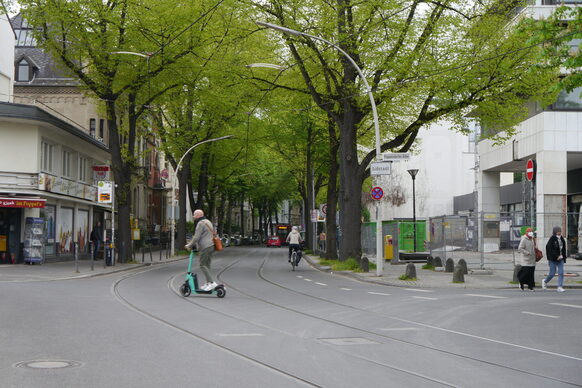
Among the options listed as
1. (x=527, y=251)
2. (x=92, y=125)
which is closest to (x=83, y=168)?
(x=92, y=125)

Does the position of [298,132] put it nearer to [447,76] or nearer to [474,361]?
[447,76]

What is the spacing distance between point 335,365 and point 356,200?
2048 centimetres

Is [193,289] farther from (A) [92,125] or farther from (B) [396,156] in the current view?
(A) [92,125]

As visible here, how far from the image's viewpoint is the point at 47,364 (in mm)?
7898

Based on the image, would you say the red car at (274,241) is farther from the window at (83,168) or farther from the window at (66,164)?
the window at (66,164)

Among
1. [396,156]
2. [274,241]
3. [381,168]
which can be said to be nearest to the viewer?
[396,156]

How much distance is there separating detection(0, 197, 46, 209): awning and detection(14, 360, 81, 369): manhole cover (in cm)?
2305

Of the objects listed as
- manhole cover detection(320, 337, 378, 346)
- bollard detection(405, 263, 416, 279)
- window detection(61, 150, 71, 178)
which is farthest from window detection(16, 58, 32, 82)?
manhole cover detection(320, 337, 378, 346)

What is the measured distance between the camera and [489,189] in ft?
157

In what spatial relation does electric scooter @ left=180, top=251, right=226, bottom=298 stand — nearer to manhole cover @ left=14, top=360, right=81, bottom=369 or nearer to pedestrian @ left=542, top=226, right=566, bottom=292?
manhole cover @ left=14, top=360, right=81, bottom=369

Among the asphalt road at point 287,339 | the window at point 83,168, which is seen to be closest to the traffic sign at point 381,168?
the asphalt road at point 287,339

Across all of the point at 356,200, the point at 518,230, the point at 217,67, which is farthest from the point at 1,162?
the point at 518,230

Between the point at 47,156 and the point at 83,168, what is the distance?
6.73 metres

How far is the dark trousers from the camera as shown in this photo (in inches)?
799
